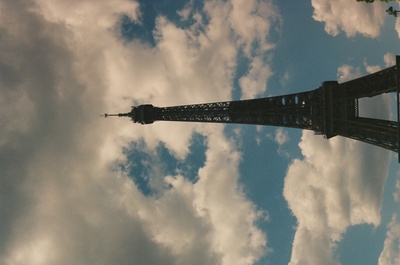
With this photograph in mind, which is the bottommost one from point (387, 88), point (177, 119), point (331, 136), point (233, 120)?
point (387, 88)

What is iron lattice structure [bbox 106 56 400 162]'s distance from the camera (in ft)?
134

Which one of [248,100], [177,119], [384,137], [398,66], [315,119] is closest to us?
[398,66]

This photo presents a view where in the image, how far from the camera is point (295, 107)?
5881 centimetres

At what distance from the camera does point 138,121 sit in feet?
316

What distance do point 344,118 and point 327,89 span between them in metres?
5.46

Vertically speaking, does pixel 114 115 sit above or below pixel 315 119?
above

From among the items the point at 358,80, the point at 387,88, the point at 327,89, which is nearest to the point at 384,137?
the point at 387,88

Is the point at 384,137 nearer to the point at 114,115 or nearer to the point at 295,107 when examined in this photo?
the point at 295,107

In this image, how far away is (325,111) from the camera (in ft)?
172

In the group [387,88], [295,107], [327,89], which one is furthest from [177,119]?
[387,88]

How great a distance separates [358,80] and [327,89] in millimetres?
6907

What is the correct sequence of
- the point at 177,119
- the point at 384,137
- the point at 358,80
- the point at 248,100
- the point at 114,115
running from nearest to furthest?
the point at 384,137 → the point at 358,80 → the point at 248,100 → the point at 177,119 → the point at 114,115

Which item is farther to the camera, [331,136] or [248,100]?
[248,100]

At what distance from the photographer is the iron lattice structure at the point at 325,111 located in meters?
40.9
